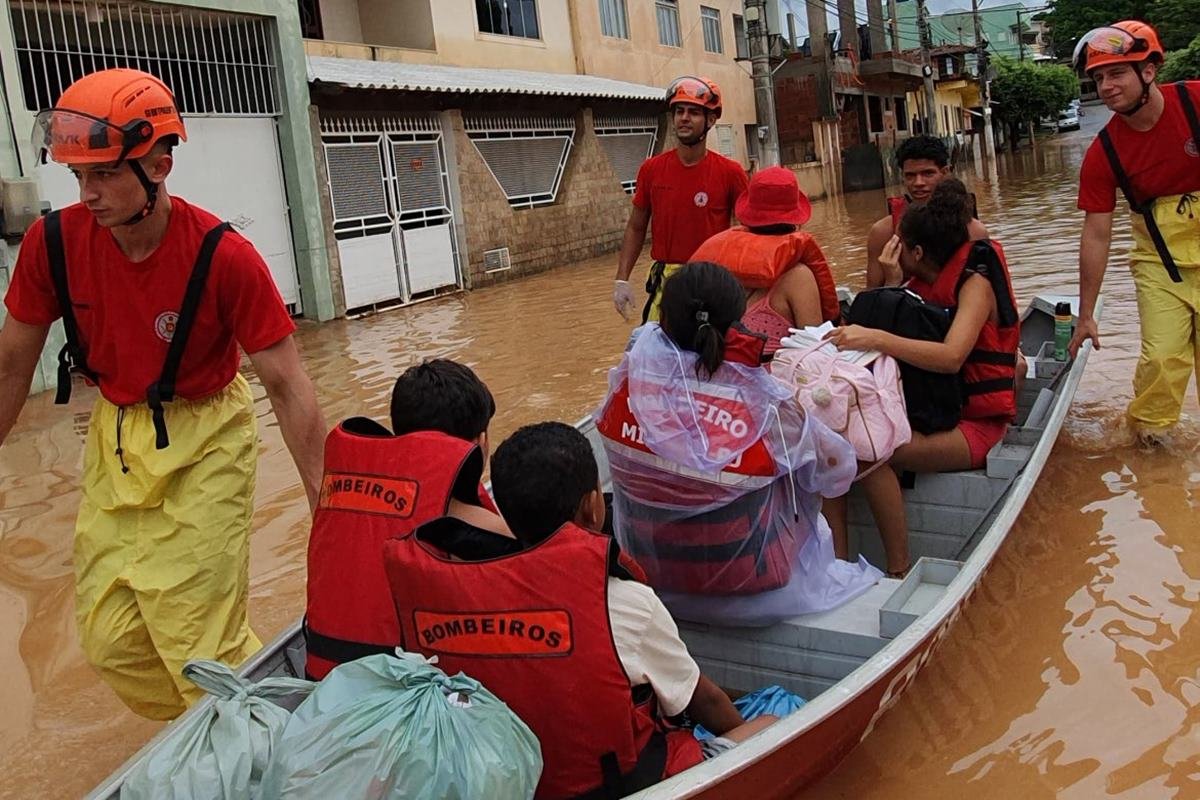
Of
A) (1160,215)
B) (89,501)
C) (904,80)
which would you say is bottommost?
(89,501)

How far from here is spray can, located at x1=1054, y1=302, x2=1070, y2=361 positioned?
5.38m

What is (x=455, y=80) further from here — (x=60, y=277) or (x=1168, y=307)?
(x=60, y=277)

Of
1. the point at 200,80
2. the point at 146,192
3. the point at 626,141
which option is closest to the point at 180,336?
the point at 146,192

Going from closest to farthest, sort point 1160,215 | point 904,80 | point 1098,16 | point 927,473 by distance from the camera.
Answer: point 927,473, point 1160,215, point 1098,16, point 904,80

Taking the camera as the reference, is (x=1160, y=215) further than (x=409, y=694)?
Yes

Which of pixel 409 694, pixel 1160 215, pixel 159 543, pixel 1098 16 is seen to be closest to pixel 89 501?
pixel 159 543

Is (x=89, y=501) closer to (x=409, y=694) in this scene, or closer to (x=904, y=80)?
(x=409, y=694)

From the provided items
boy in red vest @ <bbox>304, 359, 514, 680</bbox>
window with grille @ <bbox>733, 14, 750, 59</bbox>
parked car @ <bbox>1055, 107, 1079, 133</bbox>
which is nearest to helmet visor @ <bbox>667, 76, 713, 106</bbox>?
boy in red vest @ <bbox>304, 359, 514, 680</bbox>

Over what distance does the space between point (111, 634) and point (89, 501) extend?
1.16 ft

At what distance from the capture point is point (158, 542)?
2711mm

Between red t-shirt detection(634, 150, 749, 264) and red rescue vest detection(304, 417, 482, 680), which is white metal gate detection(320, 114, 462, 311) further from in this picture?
red rescue vest detection(304, 417, 482, 680)

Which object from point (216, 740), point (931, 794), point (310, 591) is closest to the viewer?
point (216, 740)

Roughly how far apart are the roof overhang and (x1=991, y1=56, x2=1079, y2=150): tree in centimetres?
3703

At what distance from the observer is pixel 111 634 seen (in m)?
→ 2.71
